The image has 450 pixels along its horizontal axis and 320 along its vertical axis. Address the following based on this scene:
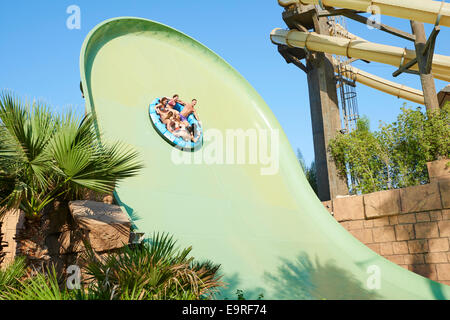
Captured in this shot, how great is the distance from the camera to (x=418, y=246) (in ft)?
28.9

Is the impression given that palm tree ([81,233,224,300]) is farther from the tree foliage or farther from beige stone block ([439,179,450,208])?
the tree foliage

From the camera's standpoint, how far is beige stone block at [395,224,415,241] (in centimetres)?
898

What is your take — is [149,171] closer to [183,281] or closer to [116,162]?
[116,162]

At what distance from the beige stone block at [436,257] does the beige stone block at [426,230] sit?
0.39 metres

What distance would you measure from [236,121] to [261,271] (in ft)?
16.3

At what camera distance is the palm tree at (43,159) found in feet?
15.5

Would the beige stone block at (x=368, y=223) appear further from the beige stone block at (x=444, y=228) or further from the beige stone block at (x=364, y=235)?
the beige stone block at (x=444, y=228)

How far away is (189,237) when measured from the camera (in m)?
7.00

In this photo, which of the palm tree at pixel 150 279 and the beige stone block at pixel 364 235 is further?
the beige stone block at pixel 364 235

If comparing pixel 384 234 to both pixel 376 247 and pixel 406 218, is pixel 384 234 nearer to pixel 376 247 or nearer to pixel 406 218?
pixel 376 247

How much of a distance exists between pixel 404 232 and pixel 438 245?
30.7 inches

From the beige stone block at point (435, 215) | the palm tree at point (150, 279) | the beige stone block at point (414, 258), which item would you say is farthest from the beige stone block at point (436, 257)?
the palm tree at point (150, 279)

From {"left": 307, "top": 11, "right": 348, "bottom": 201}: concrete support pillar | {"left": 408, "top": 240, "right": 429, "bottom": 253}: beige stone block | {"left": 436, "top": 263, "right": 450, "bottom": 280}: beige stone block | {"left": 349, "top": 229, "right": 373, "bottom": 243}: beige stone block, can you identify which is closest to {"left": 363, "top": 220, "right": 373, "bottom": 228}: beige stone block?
{"left": 349, "top": 229, "right": 373, "bottom": 243}: beige stone block
